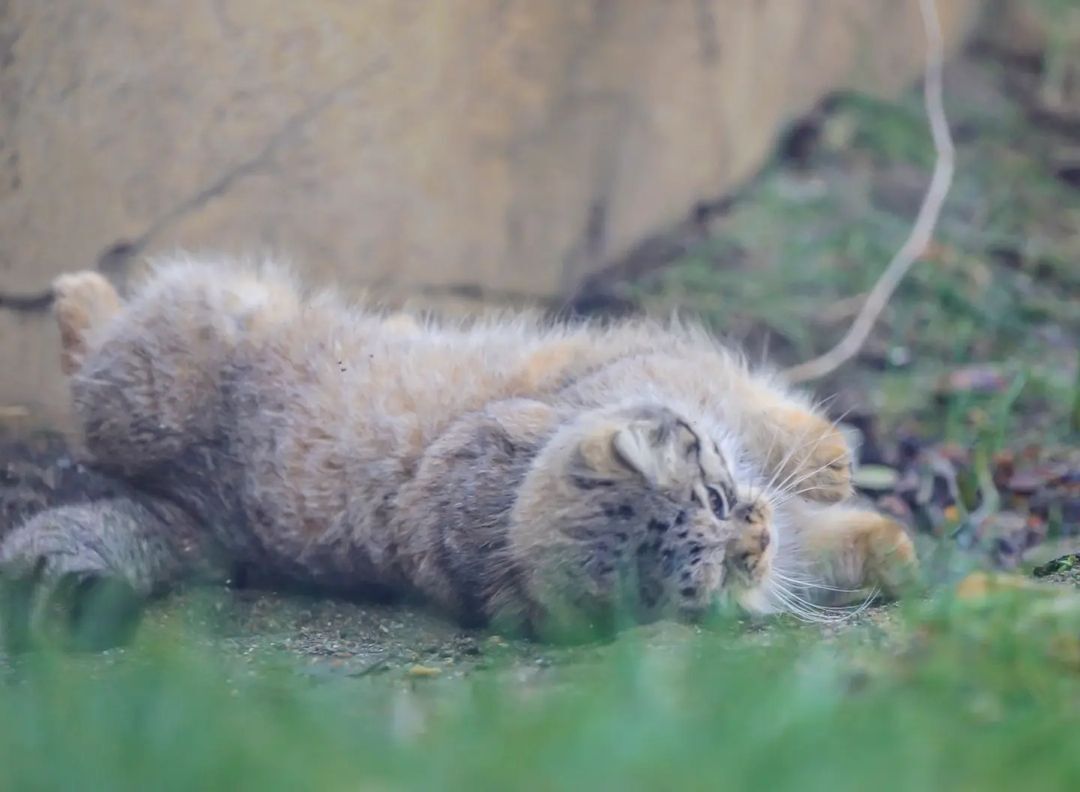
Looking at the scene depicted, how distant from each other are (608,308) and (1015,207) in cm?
205

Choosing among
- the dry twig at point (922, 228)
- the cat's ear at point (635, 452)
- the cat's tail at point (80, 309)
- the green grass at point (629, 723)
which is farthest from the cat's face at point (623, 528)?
the dry twig at point (922, 228)

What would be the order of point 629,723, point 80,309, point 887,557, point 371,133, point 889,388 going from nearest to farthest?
point 629,723
point 887,557
point 80,309
point 371,133
point 889,388

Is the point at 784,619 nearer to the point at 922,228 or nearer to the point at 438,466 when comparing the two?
the point at 438,466

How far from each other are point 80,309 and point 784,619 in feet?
7.58

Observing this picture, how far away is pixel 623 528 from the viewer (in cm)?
350

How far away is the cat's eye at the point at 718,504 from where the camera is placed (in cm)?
362

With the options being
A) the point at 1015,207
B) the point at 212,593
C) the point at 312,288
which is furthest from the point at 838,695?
the point at 1015,207

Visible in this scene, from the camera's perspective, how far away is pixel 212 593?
4.06m

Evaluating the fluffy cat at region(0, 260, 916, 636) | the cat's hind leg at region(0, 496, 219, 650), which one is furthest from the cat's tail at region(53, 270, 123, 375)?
the cat's hind leg at region(0, 496, 219, 650)

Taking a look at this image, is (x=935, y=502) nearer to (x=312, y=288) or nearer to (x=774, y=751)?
(x=312, y=288)

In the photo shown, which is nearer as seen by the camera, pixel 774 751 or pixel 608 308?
pixel 774 751

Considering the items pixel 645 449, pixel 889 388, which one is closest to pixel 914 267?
pixel 889 388

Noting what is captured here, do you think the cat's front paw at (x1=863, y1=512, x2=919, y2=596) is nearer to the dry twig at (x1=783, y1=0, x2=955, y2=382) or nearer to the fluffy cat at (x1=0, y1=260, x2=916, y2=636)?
the fluffy cat at (x1=0, y1=260, x2=916, y2=636)

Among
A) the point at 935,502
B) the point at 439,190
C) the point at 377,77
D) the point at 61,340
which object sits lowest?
the point at 935,502
